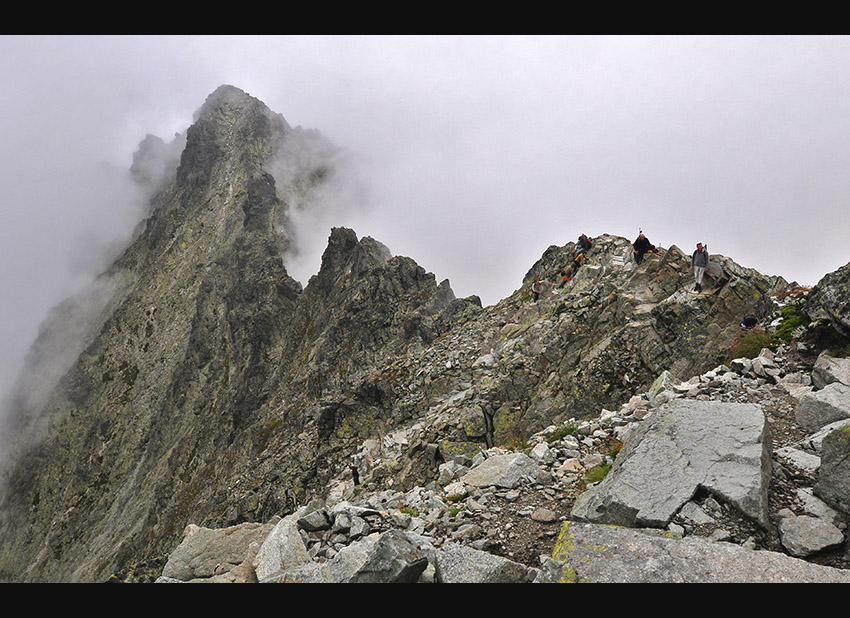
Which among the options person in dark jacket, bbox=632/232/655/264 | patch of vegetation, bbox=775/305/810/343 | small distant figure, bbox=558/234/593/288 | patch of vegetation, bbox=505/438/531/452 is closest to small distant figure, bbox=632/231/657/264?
person in dark jacket, bbox=632/232/655/264

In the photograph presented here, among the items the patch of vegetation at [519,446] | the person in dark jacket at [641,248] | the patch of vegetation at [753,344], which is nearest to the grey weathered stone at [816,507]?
the patch of vegetation at [519,446]

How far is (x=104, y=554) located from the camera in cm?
6856

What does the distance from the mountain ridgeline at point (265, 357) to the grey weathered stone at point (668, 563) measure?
49.5 ft

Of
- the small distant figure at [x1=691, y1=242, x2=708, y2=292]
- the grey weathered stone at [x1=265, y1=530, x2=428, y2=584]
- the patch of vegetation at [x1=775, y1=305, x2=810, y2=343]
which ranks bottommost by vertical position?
the grey weathered stone at [x1=265, y1=530, x2=428, y2=584]

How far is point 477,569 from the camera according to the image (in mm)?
6383

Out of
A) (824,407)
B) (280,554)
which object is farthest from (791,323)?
(280,554)

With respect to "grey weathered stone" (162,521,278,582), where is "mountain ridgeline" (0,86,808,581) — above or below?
above

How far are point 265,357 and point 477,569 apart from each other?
75.3 metres

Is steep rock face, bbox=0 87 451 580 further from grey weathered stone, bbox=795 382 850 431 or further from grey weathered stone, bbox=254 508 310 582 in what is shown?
grey weathered stone, bbox=795 382 850 431

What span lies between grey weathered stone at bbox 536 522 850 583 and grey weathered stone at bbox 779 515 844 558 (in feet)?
2.55

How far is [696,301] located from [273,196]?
112703mm

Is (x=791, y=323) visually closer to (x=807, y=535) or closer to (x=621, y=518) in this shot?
(x=807, y=535)

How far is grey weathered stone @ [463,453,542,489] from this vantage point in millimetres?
10617
